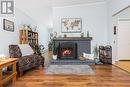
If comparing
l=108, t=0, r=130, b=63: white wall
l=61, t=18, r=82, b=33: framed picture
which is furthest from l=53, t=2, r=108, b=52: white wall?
l=108, t=0, r=130, b=63: white wall

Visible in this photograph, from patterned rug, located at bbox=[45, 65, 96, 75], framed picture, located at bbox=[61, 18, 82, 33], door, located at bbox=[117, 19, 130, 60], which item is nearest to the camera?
patterned rug, located at bbox=[45, 65, 96, 75]

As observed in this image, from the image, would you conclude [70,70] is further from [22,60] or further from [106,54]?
[106,54]

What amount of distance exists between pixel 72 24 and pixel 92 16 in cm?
99

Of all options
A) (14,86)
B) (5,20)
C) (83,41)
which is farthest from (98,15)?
(14,86)

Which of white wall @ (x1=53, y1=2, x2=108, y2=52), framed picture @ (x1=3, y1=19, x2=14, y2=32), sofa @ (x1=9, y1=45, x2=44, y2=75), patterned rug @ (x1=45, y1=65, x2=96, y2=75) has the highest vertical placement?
white wall @ (x1=53, y1=2, x2=108, y2=52)

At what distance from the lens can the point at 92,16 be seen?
29.8 feet

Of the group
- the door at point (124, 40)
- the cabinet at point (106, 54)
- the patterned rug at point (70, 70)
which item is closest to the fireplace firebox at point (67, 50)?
the cabinet at point (106, 54)

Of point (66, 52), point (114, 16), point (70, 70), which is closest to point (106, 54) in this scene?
point (114, 16)

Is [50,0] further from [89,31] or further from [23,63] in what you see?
[23,63]

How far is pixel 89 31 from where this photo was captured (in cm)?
909

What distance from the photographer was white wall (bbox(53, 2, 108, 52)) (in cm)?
905

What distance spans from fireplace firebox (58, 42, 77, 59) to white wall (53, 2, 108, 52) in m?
0.71

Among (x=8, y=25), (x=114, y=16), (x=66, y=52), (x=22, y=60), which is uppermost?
(x=114, y=16)

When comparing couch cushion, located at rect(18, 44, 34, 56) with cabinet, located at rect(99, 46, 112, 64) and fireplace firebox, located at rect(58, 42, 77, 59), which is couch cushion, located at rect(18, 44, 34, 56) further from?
cabinet, located at rect(99, 46, 112, 64)
